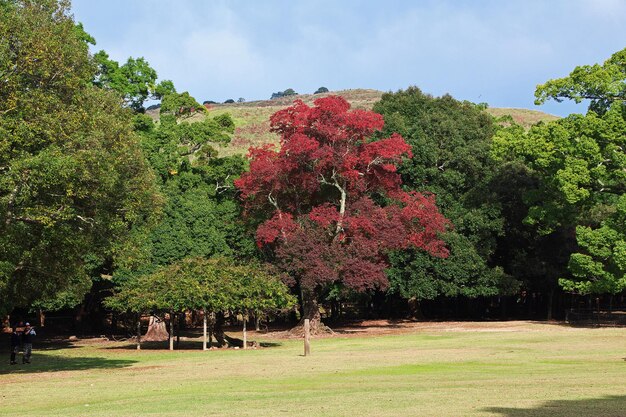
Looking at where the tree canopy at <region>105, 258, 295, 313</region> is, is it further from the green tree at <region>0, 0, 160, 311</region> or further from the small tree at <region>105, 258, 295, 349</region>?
the green tree at <region>0, 0, 160, 311</region>

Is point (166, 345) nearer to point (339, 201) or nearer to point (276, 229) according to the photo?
point (276, 229)

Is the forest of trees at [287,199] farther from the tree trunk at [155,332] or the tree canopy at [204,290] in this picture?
the tree trunk at [155,332]

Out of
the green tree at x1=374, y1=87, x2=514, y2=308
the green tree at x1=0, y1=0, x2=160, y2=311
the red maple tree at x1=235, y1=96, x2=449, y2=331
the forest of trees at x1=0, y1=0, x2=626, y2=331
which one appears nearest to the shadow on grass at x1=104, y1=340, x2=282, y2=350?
the forest of trees at x1=0, y1=0, x2=626, y2=331

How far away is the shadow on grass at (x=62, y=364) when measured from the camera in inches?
1273

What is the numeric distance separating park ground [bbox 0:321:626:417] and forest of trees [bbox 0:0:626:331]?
4.22 metres

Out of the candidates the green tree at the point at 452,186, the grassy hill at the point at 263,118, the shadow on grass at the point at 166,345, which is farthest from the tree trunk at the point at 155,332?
the grassy hill at the point at 263,118

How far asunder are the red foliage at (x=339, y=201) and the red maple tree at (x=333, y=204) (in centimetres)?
6

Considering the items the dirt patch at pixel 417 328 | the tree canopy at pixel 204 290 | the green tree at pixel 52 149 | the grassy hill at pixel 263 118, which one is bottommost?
the dirt patch at pixel 417 328

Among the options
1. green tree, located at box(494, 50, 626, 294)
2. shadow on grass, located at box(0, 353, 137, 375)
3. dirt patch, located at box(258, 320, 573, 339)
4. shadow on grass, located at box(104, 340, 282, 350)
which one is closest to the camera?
shadow on grass, located at box(0, 353, 137, 375)

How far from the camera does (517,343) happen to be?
40750mm

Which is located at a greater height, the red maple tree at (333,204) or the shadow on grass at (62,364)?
the red maple tree at (333,204)

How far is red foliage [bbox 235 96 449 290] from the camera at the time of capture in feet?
166

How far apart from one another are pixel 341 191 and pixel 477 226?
39.3 ft

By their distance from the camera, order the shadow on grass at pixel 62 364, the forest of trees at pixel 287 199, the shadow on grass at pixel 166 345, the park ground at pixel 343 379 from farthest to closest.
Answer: the shadow on grass at pixel 166 345 < the shadow on grass at pixel 62 364 < the forest of trees at pixel 287 199 < the park ground at pixel 343 379
